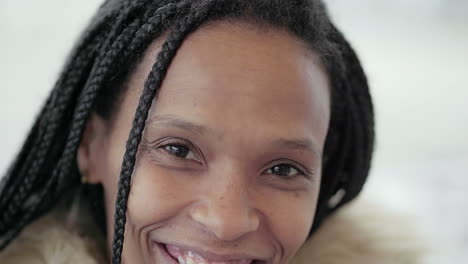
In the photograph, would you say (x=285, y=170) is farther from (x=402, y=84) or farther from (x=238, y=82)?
(x=402, y=84)

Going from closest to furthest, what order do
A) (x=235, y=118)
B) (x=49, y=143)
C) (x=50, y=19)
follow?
(x=235, y=118)
(x=49, y=143)
(x=50, y=19)

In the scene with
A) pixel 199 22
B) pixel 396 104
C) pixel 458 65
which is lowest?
pixel 199 22

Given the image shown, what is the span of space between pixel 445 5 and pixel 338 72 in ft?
3.38

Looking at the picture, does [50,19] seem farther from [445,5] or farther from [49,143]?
[445,5]

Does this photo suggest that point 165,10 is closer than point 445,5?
Yes

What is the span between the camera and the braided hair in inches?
40.6

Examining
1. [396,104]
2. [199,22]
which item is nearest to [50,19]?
[199,22]

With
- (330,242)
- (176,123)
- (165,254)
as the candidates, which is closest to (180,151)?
(176,123)

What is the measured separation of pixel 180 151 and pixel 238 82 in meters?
0.16

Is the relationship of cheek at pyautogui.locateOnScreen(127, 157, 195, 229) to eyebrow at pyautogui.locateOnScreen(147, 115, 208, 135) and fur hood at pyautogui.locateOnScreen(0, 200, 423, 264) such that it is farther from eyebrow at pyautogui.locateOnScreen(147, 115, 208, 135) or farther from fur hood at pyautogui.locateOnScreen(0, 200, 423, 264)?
fur hood at pyautogui.locateOnScreen(0, 200, 423, 264)

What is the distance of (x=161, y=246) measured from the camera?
41.8 inches

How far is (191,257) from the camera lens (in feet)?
3.38

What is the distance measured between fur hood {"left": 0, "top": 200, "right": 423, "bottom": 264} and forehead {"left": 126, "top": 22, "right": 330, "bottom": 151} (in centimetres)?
34

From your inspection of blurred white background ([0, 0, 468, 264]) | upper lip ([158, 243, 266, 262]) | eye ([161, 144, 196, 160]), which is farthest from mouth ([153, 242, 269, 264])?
blurred white background ([0, 0, 468, 264])
